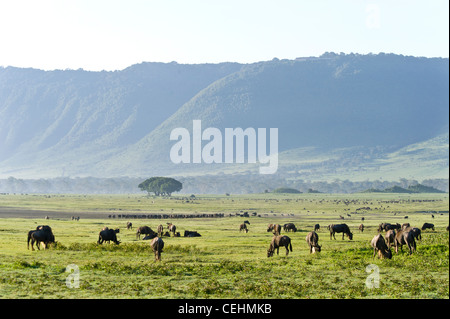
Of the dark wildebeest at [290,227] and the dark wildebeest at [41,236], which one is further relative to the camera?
the dark wildebeest at [290,227]

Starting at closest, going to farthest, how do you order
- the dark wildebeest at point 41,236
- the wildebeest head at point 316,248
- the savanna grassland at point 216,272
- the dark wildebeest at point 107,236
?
1. the savanna grassland at point 216,272
2. the dark wildebeest at point 41,236
3. the wildebeest head at point 316,248
4. the dark wildebeest at point 107,236

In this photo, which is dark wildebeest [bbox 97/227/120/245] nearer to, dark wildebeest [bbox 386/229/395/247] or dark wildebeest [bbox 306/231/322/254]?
dark wildebeest [bbox 306/231/322/254]

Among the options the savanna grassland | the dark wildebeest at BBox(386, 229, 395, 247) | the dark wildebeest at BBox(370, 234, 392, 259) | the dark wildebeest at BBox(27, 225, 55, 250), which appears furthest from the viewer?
the dark wildebeest at BBox(27, 225, 55, 250)

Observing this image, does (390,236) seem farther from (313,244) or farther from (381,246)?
(313,244)

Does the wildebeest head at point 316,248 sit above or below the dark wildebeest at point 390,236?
below

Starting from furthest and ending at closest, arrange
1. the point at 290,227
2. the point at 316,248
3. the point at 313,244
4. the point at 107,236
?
the point at 290,227
the point at 107,236
the point at 313,244
the point at 316,248

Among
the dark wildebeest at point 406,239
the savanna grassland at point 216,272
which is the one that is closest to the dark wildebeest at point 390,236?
the dark wildebeest at point 406,239

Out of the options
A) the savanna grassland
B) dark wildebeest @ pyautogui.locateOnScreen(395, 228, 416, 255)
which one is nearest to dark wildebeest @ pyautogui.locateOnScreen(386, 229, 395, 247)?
dark wildebeest @ pyautogui.locateOnScreen(395, 228, 416, 255)

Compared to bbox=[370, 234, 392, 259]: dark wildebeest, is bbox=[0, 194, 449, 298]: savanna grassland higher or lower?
lower

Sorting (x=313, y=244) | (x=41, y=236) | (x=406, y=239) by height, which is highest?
(x=406, y=239)

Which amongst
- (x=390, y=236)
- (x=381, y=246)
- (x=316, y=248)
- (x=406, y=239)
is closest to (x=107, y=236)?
(x=316, y=248)

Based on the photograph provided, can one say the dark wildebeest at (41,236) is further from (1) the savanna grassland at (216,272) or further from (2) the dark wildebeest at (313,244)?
(2) the dark wildebeest at (313,244)
